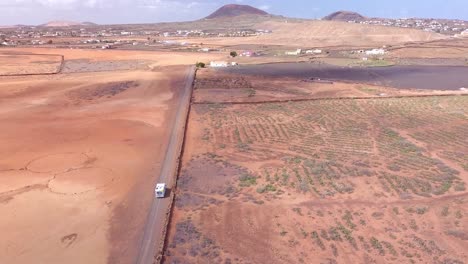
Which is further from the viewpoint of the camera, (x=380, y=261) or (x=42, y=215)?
(x=42, y=215)

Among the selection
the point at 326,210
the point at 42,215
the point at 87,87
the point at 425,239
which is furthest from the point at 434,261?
the point at 87,87

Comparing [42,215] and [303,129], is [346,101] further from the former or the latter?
[42,215]

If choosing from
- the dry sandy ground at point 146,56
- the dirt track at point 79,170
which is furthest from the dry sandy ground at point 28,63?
the dirt track at point 79,170

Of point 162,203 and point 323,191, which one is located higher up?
point 323,191

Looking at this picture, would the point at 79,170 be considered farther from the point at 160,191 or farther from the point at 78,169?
the point at 160,191

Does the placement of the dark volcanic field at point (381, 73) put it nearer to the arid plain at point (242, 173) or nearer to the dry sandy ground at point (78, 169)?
the arid plain at point (242, 173)

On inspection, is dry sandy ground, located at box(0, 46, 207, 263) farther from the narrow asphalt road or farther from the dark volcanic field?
the dark volcanic field

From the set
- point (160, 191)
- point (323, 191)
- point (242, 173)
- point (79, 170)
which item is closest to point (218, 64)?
point (79, 170)
